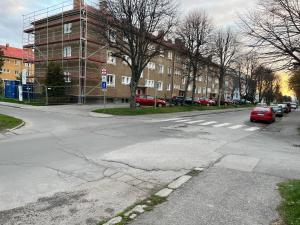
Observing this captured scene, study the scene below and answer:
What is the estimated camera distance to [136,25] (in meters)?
26.1

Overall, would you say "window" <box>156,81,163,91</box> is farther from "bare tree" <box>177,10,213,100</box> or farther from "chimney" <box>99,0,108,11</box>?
"chimney" <box>99,0,108,11</box>

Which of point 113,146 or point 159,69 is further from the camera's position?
point 159,69

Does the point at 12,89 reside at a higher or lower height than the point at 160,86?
lower

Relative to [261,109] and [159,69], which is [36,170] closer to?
[261,109]

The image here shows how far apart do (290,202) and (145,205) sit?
8.51 ft

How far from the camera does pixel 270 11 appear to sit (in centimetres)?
2161

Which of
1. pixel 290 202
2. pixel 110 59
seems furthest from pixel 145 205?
pixel 110 59

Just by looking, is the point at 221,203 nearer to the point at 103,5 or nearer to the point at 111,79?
the point at 103,5

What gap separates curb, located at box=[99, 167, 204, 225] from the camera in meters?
4.46

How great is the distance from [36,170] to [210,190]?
4133 mm

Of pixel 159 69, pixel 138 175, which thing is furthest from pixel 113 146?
pixel 159 69

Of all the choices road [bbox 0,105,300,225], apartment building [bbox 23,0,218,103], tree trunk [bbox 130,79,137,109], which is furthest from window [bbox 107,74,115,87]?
road [bbox 0,105,300,225]

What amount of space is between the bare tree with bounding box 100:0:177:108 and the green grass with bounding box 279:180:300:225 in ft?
70.0

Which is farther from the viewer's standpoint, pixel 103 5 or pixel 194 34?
pixel 194 34
